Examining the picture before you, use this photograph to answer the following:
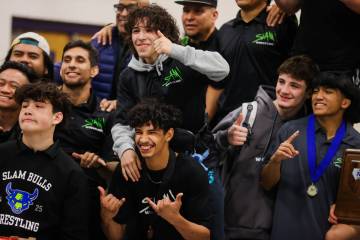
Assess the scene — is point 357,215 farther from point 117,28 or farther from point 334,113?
point 117,28

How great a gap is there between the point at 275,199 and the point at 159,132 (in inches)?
38.9

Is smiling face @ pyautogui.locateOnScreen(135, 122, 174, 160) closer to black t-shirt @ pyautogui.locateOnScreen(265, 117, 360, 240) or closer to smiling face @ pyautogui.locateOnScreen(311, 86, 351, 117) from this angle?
black t-shirt @ pyautogui.locateOnScreen(265, 117, 360, 240)

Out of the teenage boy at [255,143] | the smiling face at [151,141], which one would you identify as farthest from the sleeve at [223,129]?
the smiling face at [151,141]

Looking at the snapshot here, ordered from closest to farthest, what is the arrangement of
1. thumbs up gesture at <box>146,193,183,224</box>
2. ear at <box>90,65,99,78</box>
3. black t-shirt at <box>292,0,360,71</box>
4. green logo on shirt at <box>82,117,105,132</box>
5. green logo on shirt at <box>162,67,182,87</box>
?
thumbs up gesture at <box>146,193,183,224</box>, green logo on shirt at <box>162,67,182,87</box>, black t-shirt at <box>292,0,360,71</box>, green logo on shirt at <box>82,117,105,132</box>, ear at <box>90,65,99,78</box>

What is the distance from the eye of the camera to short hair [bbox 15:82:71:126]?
147 inches

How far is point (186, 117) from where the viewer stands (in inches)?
153

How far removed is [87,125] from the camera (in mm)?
4312

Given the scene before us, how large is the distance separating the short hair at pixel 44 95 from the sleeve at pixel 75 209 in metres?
0.43

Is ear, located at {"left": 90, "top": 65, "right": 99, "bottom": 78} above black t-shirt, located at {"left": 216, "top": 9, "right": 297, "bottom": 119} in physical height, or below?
below

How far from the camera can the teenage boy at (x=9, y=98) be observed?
13.6ft

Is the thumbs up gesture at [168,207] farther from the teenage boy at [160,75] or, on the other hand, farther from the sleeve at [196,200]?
the teenage boy at [160,75]

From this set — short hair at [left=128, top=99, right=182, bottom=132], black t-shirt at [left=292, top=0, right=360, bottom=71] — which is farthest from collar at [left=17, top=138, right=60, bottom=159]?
black t-shirt at [left=292, top=0, right=360, bottom=71]

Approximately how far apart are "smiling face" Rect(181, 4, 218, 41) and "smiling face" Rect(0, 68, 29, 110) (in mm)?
1191

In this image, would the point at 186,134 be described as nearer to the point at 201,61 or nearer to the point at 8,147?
the point at 201,61
